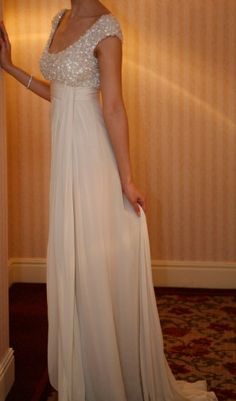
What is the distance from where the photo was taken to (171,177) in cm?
378

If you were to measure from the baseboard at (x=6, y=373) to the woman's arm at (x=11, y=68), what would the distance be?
115 cm

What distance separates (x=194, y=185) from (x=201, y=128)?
1.25 ft

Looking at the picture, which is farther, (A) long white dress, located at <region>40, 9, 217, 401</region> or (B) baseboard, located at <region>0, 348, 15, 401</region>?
(B) baseboard, located at <region>0, 348, 15, 401</region>

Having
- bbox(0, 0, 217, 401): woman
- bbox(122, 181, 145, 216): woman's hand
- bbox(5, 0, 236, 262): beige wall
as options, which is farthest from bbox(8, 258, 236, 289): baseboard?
bbox(122, 181, 145, 216): woman's hand

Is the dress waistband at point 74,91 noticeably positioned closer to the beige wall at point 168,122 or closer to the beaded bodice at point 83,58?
the beaded bodice at point 83,58

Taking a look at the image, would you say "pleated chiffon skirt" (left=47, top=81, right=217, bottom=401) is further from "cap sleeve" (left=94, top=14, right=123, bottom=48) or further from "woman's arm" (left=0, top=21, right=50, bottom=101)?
"woman's arm" (left=0, top=21, right=50, bottom=101)

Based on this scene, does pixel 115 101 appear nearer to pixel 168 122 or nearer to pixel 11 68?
pixel 11 68

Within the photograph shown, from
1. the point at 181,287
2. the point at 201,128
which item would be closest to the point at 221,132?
the point at 201,128

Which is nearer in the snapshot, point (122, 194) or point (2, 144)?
point (122, 194)

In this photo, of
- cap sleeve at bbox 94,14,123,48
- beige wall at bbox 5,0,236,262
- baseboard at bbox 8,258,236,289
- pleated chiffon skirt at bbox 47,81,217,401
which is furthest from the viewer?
baseboard at bbox 8,258,236,289

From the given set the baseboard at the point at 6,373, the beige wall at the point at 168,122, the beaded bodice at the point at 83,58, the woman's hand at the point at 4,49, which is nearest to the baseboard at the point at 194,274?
the beige wall at the point at 168,122

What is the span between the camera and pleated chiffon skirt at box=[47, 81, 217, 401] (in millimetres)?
2080

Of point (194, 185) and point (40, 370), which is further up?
point (194, 185)

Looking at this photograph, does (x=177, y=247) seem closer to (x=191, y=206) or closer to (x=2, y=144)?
(x=191, y=206)
